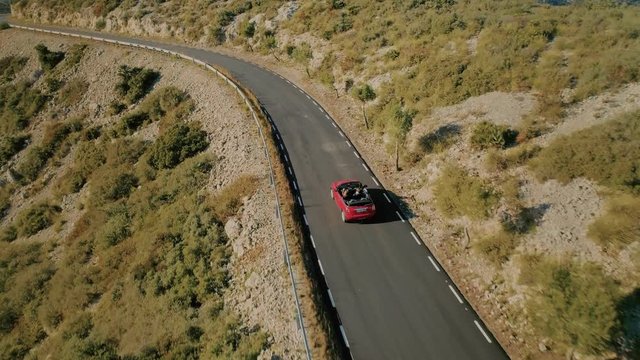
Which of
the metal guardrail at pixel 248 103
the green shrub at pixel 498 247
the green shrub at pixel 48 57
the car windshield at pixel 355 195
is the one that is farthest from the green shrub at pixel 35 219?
the green shrub at pixel 498 247

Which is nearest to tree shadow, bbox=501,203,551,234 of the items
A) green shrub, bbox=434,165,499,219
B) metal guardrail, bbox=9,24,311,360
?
green shrub, bbox=434,165,499,219

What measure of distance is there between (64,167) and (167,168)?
53.7 ft

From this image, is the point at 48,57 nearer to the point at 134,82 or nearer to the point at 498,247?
the point at 134,82

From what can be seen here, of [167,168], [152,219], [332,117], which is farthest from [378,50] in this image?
[152,219]

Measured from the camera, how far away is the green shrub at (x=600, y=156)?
1950 cm

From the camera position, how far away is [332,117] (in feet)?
116

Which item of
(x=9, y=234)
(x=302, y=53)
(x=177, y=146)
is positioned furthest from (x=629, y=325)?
(x=9, y=234)

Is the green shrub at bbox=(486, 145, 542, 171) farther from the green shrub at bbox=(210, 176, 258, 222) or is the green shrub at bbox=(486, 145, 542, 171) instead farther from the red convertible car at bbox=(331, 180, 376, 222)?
the green shrub at bbox=(210, 176, 258, 222)

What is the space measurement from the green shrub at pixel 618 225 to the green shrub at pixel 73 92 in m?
55.4

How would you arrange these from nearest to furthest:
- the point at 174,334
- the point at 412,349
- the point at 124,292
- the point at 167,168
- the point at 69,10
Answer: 1. the point at 412,349
2. the point at 174,334
3. the point at 124,292
4. the point at 167,168
5. the point at 69,10

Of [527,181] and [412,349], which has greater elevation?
[527,181]

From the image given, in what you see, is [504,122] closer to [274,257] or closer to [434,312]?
A: [434,312]

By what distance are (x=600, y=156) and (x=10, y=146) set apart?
56.6 meters

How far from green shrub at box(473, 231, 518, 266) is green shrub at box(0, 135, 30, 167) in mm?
50965
